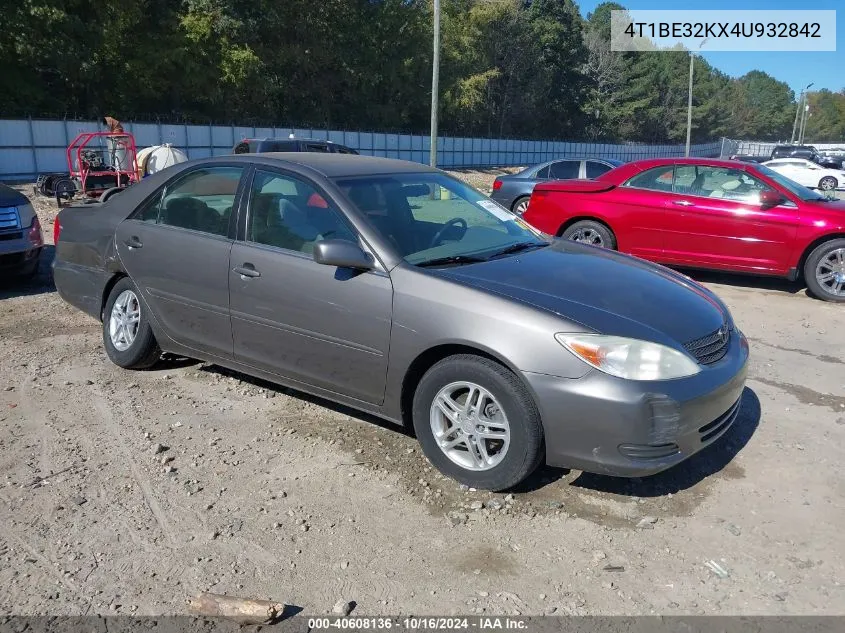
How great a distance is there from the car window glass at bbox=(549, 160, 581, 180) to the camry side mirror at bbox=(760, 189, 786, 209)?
659 centimetres

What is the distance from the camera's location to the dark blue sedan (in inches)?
567

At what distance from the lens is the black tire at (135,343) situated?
5.09 meters

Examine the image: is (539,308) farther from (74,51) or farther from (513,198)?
(74,51)

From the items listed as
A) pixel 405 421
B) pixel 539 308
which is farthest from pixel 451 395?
pixel 539 308

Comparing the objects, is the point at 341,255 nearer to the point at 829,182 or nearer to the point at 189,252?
the point at 189,252

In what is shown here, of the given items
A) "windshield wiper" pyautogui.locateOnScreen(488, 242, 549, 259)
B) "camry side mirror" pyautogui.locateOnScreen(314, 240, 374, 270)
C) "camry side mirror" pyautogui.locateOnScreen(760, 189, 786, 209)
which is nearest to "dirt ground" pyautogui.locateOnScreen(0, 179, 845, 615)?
"camry side mirror" pyautogui.locateOnScreen(314, 240, 374, 270)

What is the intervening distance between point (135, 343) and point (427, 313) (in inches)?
102

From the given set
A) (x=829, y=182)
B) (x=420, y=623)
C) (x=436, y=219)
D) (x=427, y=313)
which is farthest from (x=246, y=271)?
(x=829, y=182)

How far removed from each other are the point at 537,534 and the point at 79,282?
4.08 m

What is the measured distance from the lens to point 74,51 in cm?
3119

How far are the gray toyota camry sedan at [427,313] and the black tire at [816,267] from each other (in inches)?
188

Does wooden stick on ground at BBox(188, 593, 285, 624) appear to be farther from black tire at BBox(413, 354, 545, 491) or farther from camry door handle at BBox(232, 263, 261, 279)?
camry door handle at BBox(232, 263, 261, 279)

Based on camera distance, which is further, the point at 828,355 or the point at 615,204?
the point at 615,204

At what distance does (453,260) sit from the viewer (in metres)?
3.98
